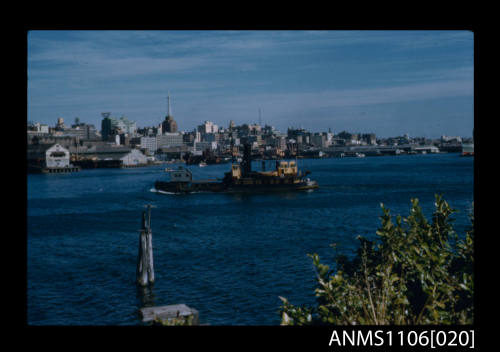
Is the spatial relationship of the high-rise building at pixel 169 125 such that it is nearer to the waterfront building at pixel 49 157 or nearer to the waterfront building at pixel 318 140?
the waterfront building at pixel 318 140

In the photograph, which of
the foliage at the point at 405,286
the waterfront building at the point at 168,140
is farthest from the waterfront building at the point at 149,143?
the foliage at the point at 405,286

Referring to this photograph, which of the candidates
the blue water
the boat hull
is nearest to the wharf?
the boat hull

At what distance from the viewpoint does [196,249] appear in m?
19.9

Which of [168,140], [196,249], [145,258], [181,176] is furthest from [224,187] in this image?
[168,140]

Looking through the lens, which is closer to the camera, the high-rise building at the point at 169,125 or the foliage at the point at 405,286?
the foliage at the point at 405,286

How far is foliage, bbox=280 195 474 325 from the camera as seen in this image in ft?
12.1

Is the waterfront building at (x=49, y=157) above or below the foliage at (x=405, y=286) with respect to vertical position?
above

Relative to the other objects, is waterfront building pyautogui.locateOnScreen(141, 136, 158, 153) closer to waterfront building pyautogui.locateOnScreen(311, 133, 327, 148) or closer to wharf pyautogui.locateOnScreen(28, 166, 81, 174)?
waterfront building pyautogui.locateOnScreen(311, 133, 327, 148)

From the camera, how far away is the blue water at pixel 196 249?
12.8 metres

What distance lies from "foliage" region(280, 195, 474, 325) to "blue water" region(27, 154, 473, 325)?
1058mm

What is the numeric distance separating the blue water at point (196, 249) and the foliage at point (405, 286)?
106cm
